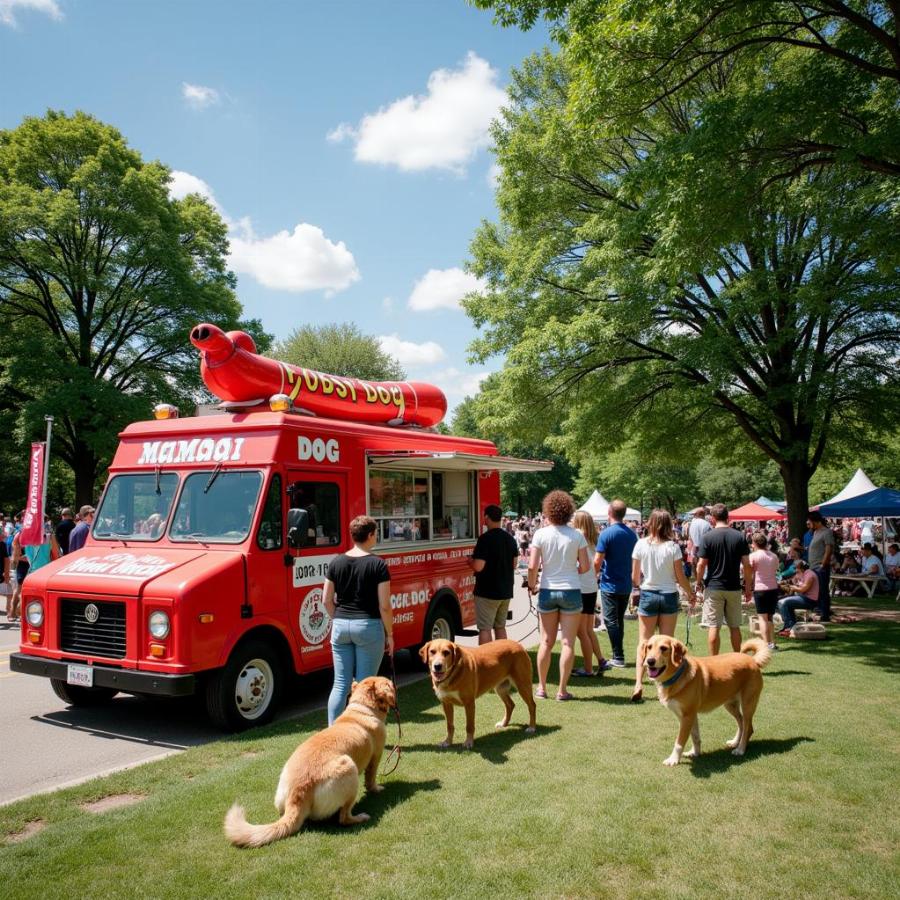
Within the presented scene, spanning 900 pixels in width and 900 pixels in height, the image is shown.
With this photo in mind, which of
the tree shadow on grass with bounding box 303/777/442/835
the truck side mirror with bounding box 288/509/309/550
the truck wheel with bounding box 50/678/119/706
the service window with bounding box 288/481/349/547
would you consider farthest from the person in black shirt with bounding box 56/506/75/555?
the tree shadow on grass with bounding box 303/777/442/835

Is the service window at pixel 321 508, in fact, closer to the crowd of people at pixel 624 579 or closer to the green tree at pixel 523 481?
the crowd of people at pixel 624 579

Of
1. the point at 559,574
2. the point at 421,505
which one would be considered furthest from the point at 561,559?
the point at 421,505

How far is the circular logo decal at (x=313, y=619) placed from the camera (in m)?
6.85

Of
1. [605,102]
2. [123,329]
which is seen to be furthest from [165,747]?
[123,329]

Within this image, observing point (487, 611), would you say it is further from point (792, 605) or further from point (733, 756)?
point (792, 605)

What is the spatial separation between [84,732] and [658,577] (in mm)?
5737

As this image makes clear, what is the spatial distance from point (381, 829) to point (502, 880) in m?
0.91

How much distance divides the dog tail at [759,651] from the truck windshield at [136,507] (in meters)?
5.49

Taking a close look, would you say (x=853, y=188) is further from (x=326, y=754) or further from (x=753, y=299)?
(x=326, y=754)

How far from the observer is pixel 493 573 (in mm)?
7789

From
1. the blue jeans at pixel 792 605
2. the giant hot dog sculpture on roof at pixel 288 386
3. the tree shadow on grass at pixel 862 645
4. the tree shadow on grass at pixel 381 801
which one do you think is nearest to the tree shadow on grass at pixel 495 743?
the tree shadow on grass at pixel 381 801

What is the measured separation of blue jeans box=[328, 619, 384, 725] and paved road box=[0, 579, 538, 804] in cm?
162

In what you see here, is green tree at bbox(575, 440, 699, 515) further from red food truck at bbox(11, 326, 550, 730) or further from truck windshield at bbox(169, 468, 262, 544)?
truck windshield at bbox(169, 468, 262, 544)

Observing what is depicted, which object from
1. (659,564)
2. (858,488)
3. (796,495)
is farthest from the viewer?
(858,488)
